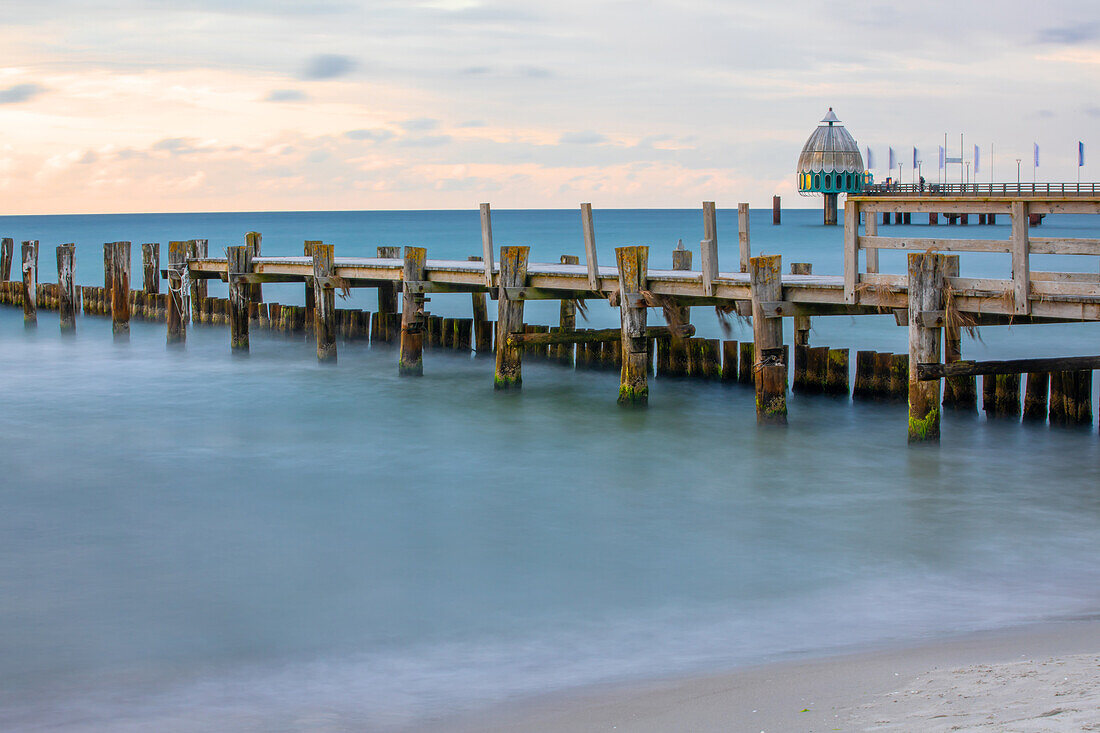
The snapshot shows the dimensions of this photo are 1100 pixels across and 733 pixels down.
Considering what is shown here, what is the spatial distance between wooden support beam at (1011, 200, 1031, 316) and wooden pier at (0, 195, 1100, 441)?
2 cm

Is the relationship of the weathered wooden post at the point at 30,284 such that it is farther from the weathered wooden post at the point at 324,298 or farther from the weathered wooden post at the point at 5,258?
the weathered wooden post at the point at 324,298

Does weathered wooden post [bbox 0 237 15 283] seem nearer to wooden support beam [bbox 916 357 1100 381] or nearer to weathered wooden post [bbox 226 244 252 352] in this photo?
weathered wooden post [bbox 226 244 252 352]

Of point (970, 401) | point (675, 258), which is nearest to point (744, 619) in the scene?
point (970, 401)

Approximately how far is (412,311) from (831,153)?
67127 mm

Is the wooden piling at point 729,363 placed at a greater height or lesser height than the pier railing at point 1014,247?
lesser

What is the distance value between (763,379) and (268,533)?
5933 millimetres

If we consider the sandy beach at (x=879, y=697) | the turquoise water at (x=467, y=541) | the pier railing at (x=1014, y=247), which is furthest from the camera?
the pier railing at (x=1014, y=247)

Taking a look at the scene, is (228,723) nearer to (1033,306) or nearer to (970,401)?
(1033,306)

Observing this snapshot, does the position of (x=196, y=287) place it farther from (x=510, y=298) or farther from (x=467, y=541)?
(x=467, y=541)

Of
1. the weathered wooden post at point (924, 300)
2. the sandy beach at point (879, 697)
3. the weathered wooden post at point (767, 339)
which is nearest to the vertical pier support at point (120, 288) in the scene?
the weathered wooden post at point (767, 339)

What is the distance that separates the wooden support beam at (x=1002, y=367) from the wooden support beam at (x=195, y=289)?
12176 mm

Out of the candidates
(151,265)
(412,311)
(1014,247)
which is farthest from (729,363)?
(151,265)

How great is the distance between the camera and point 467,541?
389 inches

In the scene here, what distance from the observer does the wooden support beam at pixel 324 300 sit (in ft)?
59.4
